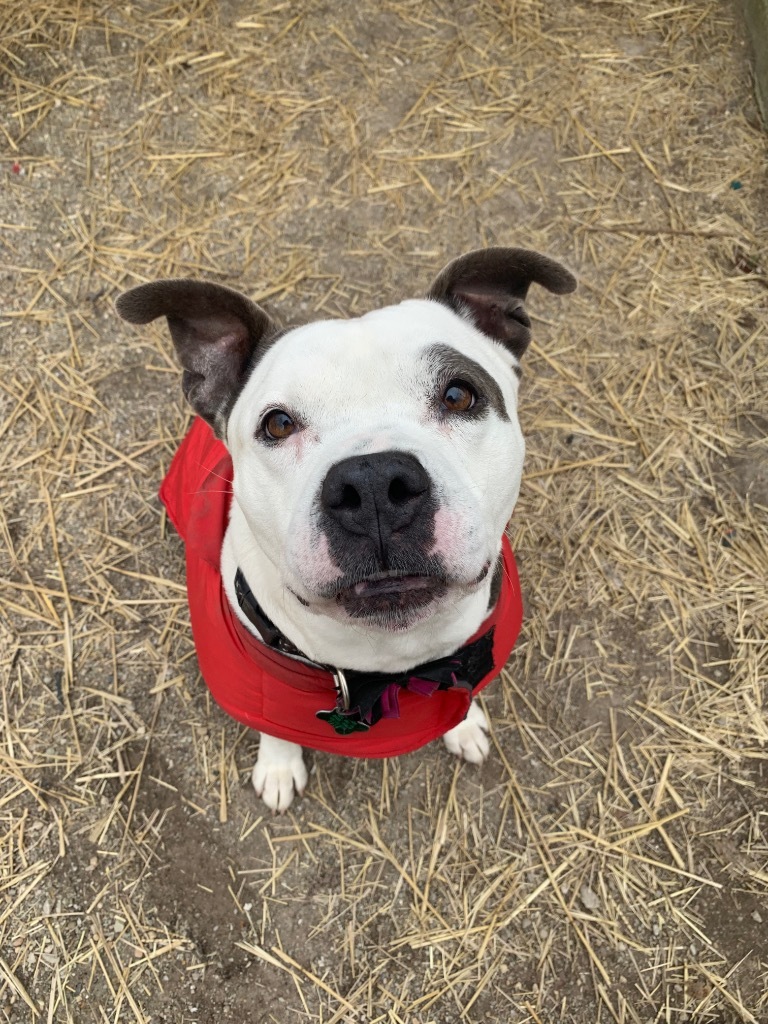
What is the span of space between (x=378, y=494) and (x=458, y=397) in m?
0.55

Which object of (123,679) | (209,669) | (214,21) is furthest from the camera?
(214,21)

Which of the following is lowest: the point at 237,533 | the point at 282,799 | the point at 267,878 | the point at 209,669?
the point at 267,878

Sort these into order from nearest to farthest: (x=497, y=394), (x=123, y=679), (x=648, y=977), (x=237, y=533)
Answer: (x=497, y=394) < (x=237, y=533) < (x=648, y=977) < (x=123, y=679)

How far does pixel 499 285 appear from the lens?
2465 mm

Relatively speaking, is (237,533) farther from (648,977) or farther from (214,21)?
(214,21)

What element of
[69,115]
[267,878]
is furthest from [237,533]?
[69,115]

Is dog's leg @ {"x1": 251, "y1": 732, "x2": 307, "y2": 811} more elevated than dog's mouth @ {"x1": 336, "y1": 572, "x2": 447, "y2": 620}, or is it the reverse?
dog's mouth @ {"x1": 336, "y1": 572, "x2": 447, "y2": 620}

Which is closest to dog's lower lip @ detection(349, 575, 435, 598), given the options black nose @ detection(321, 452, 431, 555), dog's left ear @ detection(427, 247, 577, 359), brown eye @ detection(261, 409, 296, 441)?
black nose @ detection(321, 452, 431, 555)

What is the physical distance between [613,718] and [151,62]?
482 centimetres

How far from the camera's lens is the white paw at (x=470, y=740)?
11.0ft

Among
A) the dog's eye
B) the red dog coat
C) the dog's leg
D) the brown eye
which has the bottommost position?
the dog's leg

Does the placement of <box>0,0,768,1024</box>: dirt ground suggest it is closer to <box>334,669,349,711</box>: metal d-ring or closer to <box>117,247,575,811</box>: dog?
<box>117,247,575,811</box>: dog

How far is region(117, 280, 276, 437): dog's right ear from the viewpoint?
7.11 ft

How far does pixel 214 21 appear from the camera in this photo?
4605mm
